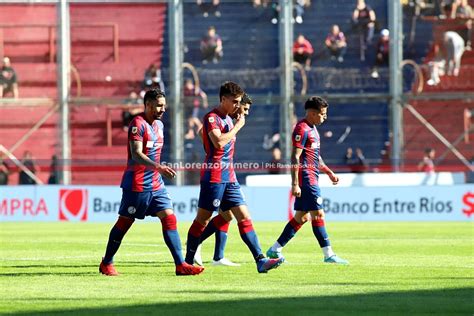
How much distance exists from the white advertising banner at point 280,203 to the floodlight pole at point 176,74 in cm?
363

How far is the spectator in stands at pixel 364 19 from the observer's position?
1492 inches

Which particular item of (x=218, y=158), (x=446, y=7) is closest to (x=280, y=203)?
(x=446, y=7)

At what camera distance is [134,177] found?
13930 mm

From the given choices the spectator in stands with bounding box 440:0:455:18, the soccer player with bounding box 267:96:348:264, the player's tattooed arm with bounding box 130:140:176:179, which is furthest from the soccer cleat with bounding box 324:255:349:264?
the spectator in stands with bounding box 440:0:455:18

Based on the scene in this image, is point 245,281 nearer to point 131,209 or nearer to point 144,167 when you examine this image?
point 131,209

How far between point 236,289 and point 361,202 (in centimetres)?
2100

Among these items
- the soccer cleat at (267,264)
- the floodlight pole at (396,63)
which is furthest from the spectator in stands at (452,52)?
the soccer cleat at (267,264)

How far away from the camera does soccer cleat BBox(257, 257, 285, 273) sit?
13828 millimetres

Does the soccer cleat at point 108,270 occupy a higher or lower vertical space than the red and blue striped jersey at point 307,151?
lower

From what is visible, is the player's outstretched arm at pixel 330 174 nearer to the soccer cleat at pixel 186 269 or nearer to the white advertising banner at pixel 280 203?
the soccer cleat at pixel 186 269

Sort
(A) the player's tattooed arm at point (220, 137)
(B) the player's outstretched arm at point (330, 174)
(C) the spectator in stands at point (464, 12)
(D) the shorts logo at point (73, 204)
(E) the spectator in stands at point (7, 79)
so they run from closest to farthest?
1. (A) the player's tattooed arm at point (220, 137)
2. (B) the player's outstretched arm at point (330, 174)
3. (D) the shorts logo at point (73, 204)
4. (C) the spectator in stands at point (464, 12)
5. (E) the spectator in stands at point (7, 79)

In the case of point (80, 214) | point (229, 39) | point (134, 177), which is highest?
point (229, 39)

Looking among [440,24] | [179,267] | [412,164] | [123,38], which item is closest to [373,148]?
[412,164]

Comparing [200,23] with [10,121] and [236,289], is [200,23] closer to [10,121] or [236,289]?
[10,121]
